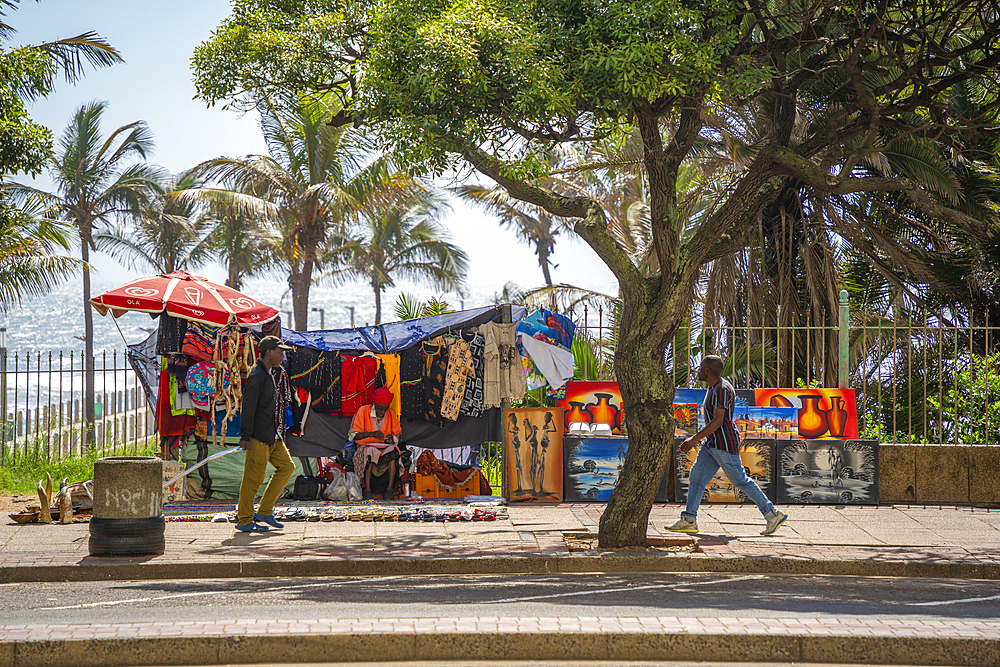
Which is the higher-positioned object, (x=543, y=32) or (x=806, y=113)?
(x=806, y=113)

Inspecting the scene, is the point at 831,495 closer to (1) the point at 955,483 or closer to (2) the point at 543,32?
A: (1) the point at 955,483

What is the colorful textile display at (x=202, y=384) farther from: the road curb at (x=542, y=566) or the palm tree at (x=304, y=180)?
the palm tree at (x=304, y=180)

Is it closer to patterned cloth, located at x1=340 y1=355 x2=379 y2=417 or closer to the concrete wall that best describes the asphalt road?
patterned cloth, located at x1=340 y1=355 x2=379 y2=417

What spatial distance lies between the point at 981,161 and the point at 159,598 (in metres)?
17.2

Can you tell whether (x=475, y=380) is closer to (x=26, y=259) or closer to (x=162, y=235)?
(x=26, y=259)

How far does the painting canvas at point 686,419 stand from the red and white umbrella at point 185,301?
5.11 meters

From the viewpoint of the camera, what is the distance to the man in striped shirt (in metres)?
9.33

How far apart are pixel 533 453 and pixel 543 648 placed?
5845mm

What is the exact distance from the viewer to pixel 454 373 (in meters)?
11.5

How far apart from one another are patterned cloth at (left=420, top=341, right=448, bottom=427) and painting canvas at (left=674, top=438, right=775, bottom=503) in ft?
9.98

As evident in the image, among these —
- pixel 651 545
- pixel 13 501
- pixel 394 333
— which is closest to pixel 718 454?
pixel 651 545

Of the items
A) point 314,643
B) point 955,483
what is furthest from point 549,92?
point 955,483

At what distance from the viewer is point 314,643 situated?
5.50m

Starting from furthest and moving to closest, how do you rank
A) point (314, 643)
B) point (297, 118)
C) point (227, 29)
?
point (297, 118) → point (227, 29) → point (314, 643)
